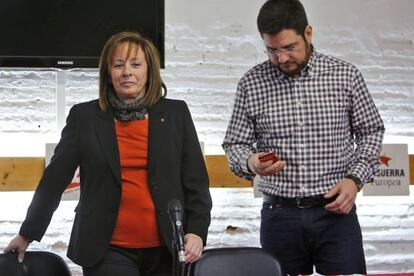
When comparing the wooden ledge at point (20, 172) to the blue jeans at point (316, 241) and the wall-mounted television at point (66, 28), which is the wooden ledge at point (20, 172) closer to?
the wall-mounted television at point (66, 28)

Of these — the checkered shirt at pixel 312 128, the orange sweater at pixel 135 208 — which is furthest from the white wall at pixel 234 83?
the orange sweater at pixel 135 208

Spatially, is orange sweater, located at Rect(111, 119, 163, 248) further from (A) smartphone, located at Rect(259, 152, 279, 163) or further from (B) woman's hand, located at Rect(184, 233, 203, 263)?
(A) smartphone, located at Rect(259, 152, 279, 163)

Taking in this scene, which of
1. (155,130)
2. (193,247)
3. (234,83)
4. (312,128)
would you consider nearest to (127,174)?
(155,130)

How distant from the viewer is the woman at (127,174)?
2045mm

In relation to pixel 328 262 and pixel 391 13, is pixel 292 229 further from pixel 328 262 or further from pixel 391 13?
pixel 391 13

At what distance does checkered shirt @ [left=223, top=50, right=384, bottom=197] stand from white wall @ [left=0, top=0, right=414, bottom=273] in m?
1.09

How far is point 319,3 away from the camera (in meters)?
3.60

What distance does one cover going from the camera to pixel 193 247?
2006 mm

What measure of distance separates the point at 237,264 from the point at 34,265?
720 millimetres

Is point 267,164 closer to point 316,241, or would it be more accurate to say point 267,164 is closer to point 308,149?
point 308,149

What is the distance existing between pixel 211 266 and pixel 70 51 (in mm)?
1572

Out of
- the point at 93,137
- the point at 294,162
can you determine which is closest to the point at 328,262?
the point at 294,162

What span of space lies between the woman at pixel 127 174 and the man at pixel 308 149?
306mm

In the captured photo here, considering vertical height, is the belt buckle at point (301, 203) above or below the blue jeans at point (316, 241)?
above
